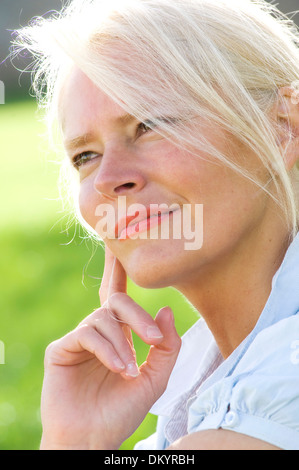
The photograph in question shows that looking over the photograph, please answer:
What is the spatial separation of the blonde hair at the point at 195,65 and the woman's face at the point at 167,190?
0.04 m

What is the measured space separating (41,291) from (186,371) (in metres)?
4.56

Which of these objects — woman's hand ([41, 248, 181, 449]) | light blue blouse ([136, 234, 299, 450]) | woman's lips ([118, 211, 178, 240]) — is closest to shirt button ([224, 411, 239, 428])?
light blue blouse ([136, 234, 299, 450])

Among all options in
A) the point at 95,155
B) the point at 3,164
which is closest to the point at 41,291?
the point at 95,155

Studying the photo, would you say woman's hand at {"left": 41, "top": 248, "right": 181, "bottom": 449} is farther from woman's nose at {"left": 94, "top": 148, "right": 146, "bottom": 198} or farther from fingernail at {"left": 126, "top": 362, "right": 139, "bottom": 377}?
woman's nose at {"left": 94, "top": 148, "right": 146, "bottom": 198}

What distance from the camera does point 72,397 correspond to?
2.43m

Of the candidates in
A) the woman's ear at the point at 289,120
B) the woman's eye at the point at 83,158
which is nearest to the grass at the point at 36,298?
the woman's eye at the point at 83,158

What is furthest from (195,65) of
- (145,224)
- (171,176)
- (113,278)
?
(113,278)

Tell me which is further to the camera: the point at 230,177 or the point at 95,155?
the point at 95,155

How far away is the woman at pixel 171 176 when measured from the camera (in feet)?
7.59

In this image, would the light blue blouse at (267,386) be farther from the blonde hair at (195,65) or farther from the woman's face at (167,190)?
the blonde hair at (195,65)

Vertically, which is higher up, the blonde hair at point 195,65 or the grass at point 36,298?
the blonde hair at point 195,65

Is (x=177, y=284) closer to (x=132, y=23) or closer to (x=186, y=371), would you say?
(x=186, y=371)

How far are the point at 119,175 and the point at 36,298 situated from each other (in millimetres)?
5153

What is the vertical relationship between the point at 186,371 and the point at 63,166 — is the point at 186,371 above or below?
below
